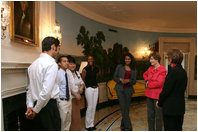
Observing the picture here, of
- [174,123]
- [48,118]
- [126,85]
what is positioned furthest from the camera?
[126,85]

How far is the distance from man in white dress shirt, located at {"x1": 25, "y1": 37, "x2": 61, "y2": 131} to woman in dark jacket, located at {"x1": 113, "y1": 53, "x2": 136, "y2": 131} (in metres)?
1.65

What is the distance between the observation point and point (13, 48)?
2570mm

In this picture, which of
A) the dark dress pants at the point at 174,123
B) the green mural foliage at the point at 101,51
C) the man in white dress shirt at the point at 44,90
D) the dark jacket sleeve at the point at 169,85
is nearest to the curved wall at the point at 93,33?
the green mural foliage at the point at 101,51

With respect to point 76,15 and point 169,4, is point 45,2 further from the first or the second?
point 169,4

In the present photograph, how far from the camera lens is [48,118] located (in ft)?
6.66

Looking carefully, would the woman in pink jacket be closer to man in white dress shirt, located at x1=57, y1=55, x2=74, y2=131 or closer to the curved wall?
man in white dress shirt, located at x1=57, y1=55, x2=74, y2=131

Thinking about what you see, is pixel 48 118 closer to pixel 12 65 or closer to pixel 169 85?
pixel 12 65

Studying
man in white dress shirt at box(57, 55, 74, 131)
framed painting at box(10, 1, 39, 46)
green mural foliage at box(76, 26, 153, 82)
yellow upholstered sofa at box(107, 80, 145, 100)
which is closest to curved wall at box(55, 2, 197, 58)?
green mural foliage at box(76, 26, 153, 82)

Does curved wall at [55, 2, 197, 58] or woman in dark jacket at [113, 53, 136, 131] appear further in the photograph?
curved wall at [55, 2, 197, 58]

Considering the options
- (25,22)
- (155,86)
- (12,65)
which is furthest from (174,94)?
(25,22)

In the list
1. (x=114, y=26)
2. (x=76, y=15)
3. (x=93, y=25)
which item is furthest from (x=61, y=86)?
(x=114, y=26)

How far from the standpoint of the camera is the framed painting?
2.52 m

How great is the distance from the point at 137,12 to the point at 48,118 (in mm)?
4805

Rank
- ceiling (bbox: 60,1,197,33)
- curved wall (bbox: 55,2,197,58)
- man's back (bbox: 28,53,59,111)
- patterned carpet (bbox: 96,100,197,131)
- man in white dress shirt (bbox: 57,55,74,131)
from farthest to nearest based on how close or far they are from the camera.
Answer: ceiling (bbox: 60,1,197,33), curved wall (bbox: 55,2,197,58), patterned carpet (bbox: 96,100,197,131), man in white dress shirt (bbox: 57,55,74,131), man's back (bbox: 28,53,59,111)
